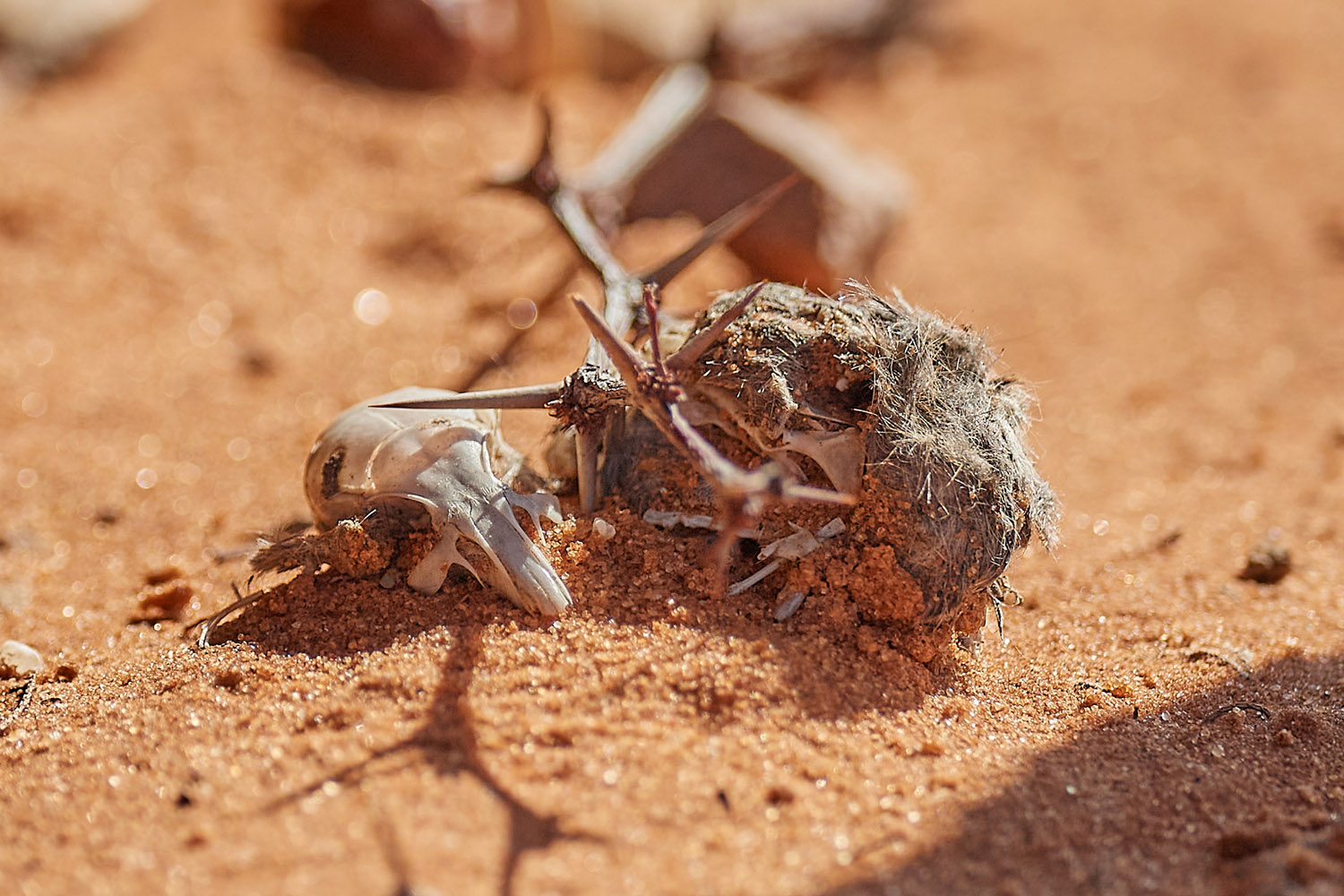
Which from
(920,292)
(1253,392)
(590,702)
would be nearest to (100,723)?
(590,702)

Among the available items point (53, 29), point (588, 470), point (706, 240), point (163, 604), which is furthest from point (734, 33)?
point (163, 604)

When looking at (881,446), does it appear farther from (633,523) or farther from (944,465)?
(633,523)

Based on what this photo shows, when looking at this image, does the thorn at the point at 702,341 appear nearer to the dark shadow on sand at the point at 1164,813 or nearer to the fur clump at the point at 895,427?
the fur clump at the point at 895,427

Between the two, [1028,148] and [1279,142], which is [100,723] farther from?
[1279,142]

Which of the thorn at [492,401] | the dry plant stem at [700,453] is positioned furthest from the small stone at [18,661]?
the dry plant stem at [700,453]

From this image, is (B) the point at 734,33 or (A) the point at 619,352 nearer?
(A) the point at 619,352

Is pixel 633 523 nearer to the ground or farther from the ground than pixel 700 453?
nearer to the ground
